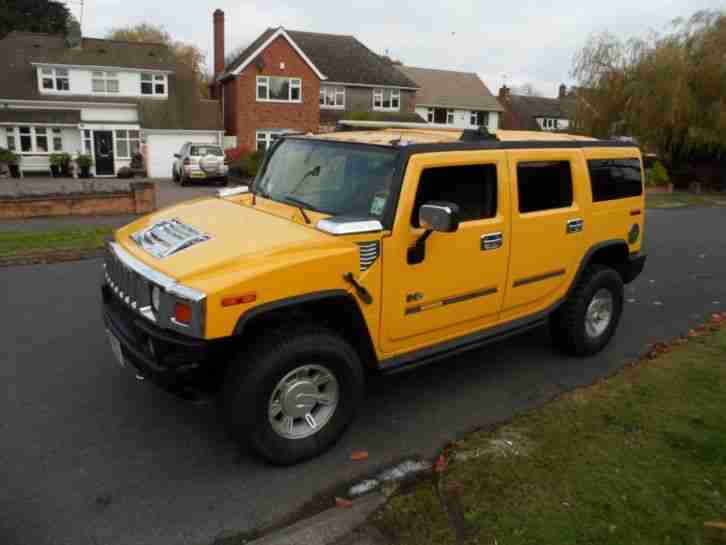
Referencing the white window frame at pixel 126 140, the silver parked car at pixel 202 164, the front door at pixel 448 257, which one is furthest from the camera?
the white window frame at pixel 126 140

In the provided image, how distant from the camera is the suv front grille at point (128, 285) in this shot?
3496mm

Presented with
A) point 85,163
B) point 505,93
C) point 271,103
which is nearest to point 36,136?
point 85,163

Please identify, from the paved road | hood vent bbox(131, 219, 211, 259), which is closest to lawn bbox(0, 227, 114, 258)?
the paved road

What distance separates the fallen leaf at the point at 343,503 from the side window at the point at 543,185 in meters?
2.60

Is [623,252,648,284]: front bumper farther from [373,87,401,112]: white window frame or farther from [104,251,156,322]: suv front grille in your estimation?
[373,87,401,112]: white window frame

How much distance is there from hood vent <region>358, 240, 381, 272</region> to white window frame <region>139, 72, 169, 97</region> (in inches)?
1214

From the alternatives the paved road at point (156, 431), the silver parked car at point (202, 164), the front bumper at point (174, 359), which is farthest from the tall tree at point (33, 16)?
the front bumper at point (174, 359)

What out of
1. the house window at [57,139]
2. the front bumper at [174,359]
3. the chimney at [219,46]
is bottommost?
the front bumper at [174,359]

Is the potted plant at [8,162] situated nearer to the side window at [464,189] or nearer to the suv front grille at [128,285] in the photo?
the suv front grille at [128,285]

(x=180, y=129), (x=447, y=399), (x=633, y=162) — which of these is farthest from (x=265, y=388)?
(x=180, y=129)

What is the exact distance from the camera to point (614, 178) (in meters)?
5.57

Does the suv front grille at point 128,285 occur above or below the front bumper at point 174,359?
above

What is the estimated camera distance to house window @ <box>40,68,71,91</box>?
28.8 m

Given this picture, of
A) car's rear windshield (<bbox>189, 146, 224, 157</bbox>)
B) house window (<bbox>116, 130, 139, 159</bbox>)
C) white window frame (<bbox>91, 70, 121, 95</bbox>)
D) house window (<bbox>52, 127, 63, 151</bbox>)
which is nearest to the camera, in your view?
car's rear windshield (<bbox>189, 146, 224, 157</bbox>)
